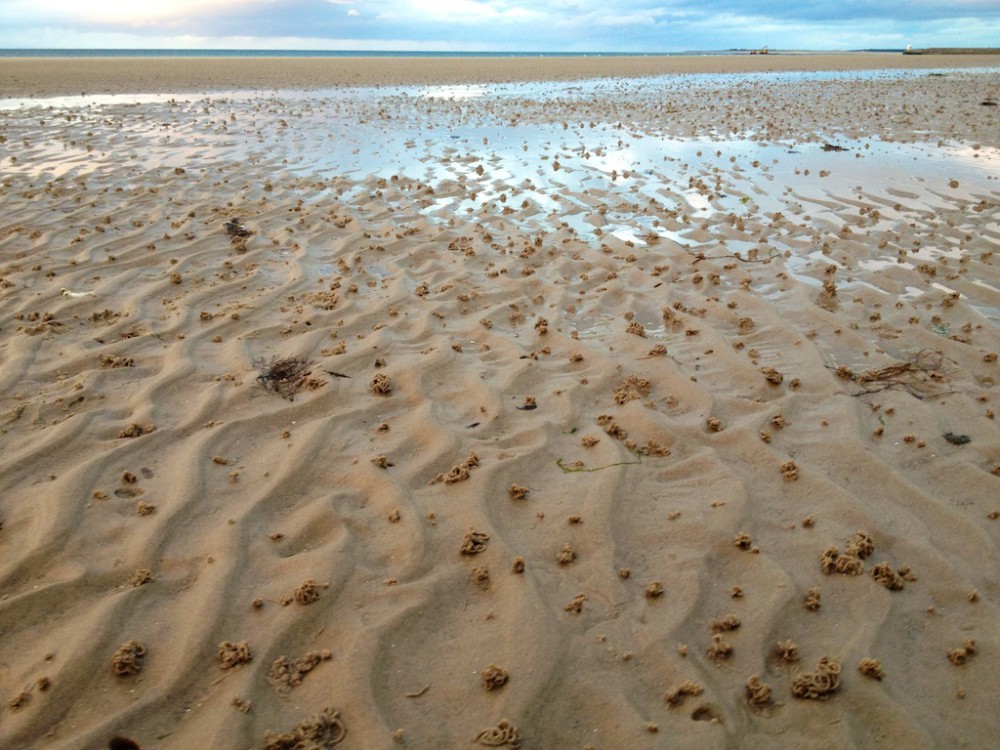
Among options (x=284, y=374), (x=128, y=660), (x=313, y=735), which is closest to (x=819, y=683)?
(x=313, y=735)

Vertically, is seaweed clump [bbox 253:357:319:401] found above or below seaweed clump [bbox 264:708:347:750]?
above

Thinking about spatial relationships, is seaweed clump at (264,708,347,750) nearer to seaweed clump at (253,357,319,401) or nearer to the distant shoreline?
seaweed clump at (253,357,319,401)

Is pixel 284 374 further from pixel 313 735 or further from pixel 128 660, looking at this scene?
pixel 313 735

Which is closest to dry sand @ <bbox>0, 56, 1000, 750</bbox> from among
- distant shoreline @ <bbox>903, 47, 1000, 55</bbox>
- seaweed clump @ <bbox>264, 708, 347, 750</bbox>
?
seaweed clump @ <bbox>264, 708, 347, 750</bbox>

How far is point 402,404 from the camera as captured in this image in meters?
3.61

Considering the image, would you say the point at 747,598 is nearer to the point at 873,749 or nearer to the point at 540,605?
the point at 873,749

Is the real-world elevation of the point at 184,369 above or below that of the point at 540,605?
above

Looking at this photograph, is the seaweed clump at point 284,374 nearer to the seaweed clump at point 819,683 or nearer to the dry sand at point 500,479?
the dry sand at point 500,479

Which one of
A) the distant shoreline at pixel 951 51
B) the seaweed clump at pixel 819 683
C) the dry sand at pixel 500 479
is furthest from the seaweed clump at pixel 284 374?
the distant shoreline at pixel 951 51

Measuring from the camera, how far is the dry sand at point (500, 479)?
204cm

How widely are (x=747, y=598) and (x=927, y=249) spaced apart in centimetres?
512

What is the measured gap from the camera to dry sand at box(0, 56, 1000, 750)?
6.71ft

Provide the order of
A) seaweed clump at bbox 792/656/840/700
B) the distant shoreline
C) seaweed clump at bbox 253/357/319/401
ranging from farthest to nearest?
the distant shoreline < seaweed clump at bbox 253/357/319/401 < seaweed clump at bbox 792/656/840/700

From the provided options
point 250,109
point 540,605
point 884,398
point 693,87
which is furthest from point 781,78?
point 540,605
